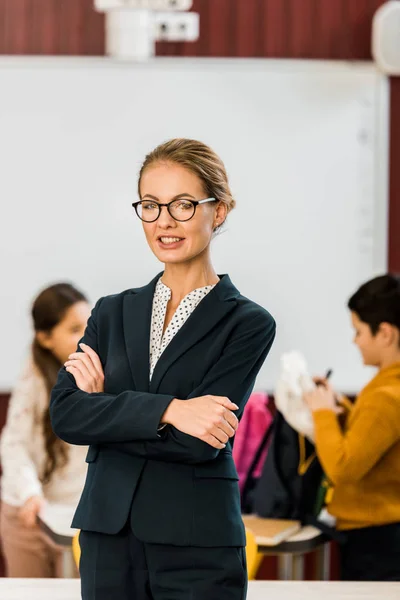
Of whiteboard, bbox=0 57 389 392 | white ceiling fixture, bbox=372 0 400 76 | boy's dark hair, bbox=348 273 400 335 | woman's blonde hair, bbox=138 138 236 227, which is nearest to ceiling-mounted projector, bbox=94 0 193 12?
whiteboard, bbox=0 57 389 392

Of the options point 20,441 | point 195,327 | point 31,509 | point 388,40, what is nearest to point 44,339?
point 20,441

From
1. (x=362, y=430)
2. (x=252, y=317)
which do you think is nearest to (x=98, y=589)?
(x=252, y=317)

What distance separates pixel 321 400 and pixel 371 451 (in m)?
0.30

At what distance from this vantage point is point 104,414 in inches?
55.9

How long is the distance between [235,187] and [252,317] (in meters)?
2.42

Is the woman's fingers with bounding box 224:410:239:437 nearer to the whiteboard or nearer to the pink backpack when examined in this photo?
the pink backpack

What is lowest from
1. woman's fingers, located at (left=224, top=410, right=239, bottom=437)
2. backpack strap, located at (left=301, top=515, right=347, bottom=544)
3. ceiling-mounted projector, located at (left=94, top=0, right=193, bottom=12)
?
backpack strap, located at (left=301, top=515, right=347, bottom=544)

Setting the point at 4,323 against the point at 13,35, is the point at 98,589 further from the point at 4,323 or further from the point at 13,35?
the point at 13,35

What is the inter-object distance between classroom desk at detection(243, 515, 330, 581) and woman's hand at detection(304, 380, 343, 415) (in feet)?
1.16

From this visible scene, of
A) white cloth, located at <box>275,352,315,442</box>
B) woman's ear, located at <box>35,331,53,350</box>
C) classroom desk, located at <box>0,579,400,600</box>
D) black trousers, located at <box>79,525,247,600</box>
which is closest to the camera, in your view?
black trousers, located at <box>79,525,247,600</box>

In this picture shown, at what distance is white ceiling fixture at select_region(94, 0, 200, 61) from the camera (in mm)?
3682

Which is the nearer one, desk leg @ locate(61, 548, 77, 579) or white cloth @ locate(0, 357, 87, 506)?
desk leg @ locate(61, 548, 77, 579)

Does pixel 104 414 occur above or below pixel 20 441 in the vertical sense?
above

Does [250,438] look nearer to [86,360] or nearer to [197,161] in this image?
[86,360]
